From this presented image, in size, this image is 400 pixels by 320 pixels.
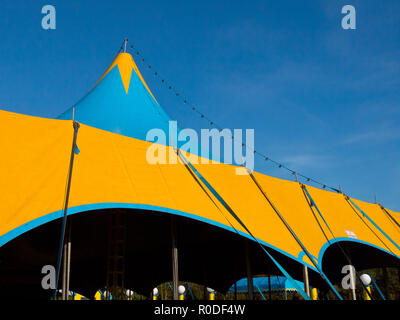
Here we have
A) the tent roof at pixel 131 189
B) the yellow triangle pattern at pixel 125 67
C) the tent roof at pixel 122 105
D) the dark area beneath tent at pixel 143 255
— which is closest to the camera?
the tent roof at pixel 131 189

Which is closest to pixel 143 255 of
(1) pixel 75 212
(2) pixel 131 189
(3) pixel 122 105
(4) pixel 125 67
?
(3) pixel 122 105

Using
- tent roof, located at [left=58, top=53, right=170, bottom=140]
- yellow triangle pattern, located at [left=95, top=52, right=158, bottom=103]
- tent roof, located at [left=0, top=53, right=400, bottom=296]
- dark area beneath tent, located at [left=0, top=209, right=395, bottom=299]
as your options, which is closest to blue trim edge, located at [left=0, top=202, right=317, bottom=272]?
tent roof, located at [left=0, top=53, right=400, bottom=296]

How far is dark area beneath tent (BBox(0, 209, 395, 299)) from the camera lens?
9.33 m

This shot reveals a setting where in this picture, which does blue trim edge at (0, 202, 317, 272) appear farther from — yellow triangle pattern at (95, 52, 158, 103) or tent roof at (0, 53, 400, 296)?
yellow triangle pattern at (95, 52, 158, 103)

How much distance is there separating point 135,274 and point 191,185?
24.7 ft

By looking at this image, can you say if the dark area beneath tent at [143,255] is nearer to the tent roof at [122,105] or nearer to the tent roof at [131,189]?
the tent roof at [131,189]

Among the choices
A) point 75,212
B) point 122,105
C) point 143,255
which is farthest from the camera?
point 143,255

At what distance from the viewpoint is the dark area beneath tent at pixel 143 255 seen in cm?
933

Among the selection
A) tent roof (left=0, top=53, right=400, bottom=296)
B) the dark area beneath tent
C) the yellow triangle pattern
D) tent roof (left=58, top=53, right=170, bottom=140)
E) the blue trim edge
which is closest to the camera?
the blue trim edge

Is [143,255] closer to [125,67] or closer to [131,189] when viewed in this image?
[131,189]

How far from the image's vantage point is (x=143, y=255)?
12117mm

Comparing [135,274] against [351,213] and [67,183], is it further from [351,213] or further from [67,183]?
[67,183]

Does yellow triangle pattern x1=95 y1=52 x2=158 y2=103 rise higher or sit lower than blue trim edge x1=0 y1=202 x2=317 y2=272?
higher

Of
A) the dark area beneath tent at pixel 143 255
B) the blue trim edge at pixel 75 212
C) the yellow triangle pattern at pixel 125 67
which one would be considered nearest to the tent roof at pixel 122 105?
the yellow triangle pattern at pixel 125 67
